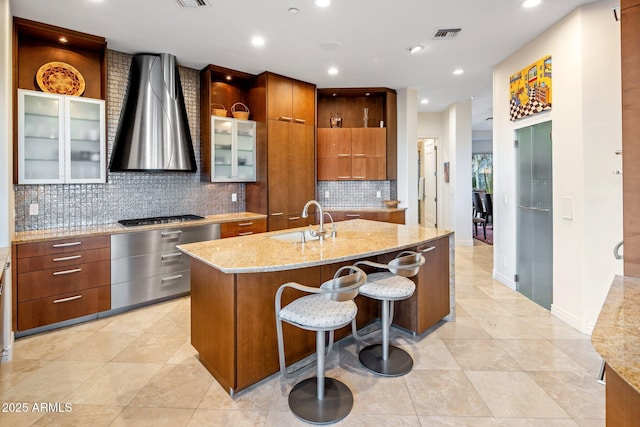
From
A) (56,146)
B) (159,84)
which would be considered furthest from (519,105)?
(56,146)

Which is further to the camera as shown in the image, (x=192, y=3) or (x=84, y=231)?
(x=84, y=231)

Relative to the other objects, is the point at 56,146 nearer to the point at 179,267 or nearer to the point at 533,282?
the point at 179,267

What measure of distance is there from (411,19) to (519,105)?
1.70 m

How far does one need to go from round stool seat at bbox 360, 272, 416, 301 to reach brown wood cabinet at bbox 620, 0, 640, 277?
1169mm

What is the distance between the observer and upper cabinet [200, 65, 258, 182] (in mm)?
4430

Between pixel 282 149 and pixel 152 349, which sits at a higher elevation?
pixel 282 149

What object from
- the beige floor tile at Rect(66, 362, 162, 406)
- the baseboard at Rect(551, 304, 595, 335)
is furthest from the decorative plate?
the baseboard at Rect(551, 304, 595, 335)

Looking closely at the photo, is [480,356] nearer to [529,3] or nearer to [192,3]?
[529,3]

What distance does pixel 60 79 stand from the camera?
3.50 m

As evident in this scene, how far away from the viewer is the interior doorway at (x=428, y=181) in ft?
26.8

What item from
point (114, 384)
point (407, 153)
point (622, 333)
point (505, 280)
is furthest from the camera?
point (407, 153)

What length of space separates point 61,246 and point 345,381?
Result: 282 cm

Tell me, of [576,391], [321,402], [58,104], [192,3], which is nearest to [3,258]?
[58,104]

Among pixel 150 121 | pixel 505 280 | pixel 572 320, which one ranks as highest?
pixel 150 121
